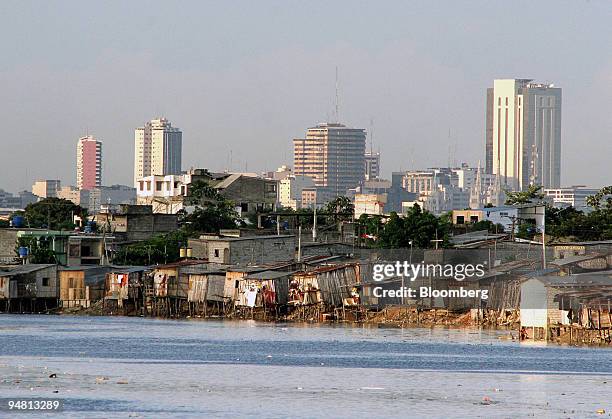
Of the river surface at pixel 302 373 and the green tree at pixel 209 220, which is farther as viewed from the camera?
the green tree at pixel 209 220

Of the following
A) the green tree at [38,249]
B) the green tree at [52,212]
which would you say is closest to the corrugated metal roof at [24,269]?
the green tree at [38,249]

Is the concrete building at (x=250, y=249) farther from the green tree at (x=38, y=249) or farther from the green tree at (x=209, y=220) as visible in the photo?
the green tree at (x=209, y=220)

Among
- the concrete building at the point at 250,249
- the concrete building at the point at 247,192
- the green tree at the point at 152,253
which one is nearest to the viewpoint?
the concrete building at the point at 250,249

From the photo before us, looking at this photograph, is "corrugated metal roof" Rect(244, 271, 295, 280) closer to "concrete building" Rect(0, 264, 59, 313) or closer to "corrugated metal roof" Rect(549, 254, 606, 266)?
"concrete building" Rect(0, 264, 59, 313)

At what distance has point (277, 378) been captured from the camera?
39094 millimetres

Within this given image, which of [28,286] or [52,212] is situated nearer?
[28,286]

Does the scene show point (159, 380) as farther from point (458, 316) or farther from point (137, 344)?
point (458, 316)

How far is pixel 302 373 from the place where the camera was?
40.7 metres

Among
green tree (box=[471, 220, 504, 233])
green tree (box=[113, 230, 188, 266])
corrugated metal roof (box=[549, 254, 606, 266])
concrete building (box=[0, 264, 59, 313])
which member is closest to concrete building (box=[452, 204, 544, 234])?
green tree (box=[471, 220, 504, 233])

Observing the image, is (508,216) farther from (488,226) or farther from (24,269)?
(24,269)

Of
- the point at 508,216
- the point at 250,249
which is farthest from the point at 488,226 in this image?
the point at 250,249

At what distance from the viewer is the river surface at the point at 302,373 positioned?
106 ft

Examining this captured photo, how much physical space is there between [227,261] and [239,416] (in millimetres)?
47338

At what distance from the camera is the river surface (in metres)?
32.4
